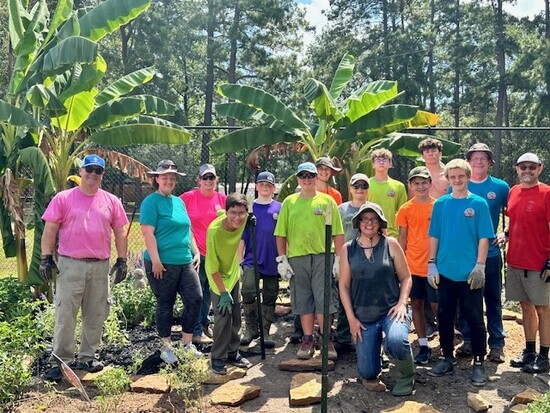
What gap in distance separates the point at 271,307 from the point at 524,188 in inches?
107

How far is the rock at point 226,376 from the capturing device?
4.48 metres

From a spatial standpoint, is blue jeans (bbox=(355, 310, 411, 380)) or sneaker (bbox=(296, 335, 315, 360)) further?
sneaker (bbox=(296, 335, 315, 360))

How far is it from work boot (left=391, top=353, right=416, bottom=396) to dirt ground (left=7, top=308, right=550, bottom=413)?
60mm

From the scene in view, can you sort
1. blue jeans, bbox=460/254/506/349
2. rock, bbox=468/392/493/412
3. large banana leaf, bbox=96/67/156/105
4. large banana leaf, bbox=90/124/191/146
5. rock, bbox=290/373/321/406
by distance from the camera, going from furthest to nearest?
large banana leaf, bbox=96/67/156/105 → large banana leaf, bbox=90/124/191/146 → blue jeans, bbox=460/254/506/349 → rock, bbox=290/373/321/406 → rock, bbox=468/392/493/412

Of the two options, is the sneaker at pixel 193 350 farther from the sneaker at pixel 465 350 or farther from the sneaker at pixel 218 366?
the sneaker at pixel 465 350

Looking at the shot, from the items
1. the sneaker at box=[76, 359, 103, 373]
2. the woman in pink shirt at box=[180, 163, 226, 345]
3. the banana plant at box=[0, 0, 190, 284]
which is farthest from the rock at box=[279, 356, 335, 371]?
the banana plant at box=[0, 0, 190, 284]

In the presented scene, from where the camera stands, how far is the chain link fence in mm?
10984

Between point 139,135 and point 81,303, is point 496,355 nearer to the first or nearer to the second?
point 81,303

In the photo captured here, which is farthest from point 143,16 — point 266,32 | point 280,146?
point 280,146

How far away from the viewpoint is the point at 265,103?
748 cm

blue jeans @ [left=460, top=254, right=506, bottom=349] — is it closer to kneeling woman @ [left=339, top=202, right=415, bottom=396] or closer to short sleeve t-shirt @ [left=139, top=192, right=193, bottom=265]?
kneeling woman @ [left=339, top=202, right=415, bottom=396]

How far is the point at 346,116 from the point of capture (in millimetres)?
7297

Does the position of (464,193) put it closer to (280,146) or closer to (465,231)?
(465,231)

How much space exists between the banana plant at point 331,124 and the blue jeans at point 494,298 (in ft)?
9.44
